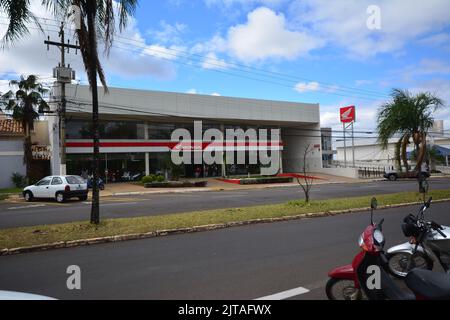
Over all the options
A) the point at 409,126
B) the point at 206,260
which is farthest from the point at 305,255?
the point at 409,126

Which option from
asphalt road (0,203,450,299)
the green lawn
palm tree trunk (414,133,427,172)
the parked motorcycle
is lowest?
asphalt road (0,203,450,299)

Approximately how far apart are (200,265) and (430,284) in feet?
13.2

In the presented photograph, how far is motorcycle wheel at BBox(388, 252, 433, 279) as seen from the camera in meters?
5.75

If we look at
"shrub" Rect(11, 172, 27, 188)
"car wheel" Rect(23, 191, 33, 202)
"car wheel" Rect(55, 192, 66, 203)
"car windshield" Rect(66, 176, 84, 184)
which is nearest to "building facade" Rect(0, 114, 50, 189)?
"shrub" Rect(11, 172, 27, 188)

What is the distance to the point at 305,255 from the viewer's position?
7305 millimetres

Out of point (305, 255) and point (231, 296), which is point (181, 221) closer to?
point (305, 255)

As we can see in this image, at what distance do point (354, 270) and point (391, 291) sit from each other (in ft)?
1.41

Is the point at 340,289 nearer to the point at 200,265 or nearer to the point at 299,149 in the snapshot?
the point at 200,265

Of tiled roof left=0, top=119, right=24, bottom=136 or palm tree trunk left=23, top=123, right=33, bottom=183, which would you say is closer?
palm tree trunk left=23, top=123, right=33, bottom=183

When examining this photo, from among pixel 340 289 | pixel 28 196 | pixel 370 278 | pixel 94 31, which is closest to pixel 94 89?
pixel 94 31

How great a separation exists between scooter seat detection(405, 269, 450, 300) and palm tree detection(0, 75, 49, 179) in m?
32.4

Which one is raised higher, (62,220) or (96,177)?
(96,177)

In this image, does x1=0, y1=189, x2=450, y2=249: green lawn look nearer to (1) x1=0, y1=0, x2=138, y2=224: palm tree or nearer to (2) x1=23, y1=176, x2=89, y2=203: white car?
(1) x1=0, y1=0, x2=138, y2=224: palm tree

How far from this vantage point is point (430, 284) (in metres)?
3.42
